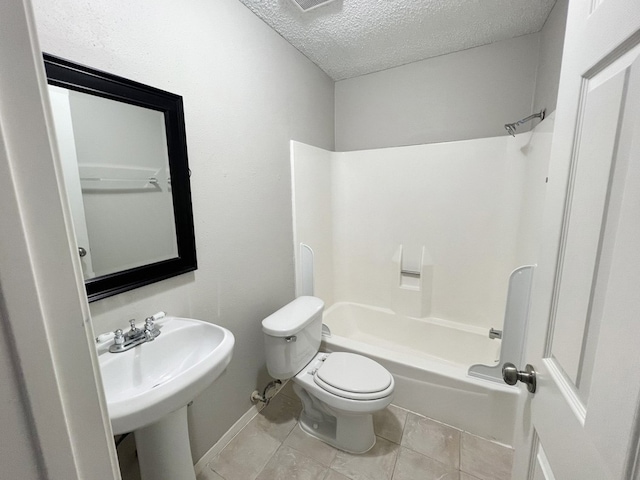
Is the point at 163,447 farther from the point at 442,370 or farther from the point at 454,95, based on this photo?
the point at 454,95

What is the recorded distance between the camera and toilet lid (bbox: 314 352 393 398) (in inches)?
54.5

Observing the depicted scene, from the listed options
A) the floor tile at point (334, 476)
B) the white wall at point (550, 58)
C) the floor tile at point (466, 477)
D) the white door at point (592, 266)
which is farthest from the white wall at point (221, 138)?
the white wall at point (550, 58)

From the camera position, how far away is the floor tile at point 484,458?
4.42 feet

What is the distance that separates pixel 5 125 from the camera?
26cm

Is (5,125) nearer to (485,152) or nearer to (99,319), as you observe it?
(99,319)

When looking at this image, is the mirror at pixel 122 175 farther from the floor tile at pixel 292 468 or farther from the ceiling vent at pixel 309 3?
the floor tile at pixel 292 468

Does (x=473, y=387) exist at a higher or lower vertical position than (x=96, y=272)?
lower

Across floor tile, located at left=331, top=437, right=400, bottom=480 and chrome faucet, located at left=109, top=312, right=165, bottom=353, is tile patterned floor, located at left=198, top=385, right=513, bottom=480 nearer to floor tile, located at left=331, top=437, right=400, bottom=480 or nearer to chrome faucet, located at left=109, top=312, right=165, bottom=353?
floor tile, located at left=331, top=437, right=400, bottom=480

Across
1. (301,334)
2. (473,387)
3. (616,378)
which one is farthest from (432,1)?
(473,387)

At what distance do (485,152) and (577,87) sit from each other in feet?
5.03

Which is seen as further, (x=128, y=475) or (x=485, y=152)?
(x=485, y=152)

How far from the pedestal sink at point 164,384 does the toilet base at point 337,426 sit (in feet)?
2.25

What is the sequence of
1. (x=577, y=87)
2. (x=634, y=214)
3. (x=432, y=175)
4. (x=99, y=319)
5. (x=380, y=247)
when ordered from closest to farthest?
(x=634, y=214)
(x=577, y=87)
(x=99, y=319)
(x=432, y=175)
(x=380, y=247)

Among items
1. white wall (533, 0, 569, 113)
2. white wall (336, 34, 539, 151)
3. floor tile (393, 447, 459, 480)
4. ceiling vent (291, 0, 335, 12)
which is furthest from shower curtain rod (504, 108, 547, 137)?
floor tile (393, 447, 459, 480)
